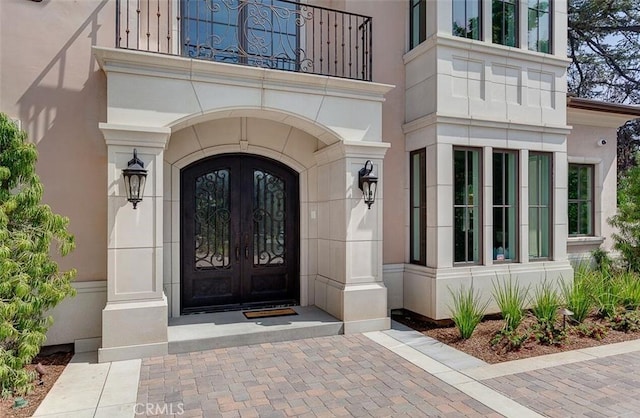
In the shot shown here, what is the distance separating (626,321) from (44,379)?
7.83 metres

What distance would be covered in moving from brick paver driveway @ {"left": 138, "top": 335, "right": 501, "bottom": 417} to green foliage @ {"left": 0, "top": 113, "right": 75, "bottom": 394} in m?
1.18

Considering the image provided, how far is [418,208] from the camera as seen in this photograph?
7016 mm

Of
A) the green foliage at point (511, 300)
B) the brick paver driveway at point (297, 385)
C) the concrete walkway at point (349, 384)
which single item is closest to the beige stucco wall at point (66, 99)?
the concrete walkway at point (349, 384)

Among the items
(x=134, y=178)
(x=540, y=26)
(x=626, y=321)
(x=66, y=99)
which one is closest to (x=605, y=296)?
(x=626, y=321)

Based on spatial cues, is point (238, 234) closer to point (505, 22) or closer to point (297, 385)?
point (297, 385)

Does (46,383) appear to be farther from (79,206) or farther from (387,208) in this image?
(387,208)

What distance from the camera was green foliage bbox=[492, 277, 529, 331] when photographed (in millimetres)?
5641

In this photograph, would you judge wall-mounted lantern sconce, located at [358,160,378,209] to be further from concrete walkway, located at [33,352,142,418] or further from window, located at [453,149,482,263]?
concrete walkway, located at [33,352,142,418]

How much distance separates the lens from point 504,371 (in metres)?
4.67

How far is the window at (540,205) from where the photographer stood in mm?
7238

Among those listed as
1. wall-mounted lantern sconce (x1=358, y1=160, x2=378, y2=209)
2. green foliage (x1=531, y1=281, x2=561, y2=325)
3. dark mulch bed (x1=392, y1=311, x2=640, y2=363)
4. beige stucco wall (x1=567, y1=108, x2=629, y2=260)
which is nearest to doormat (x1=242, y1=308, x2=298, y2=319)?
dark mulch bed (x1=392, y1=311, x2=640, y2=363)

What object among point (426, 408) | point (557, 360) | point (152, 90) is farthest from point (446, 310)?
point (152, 90)

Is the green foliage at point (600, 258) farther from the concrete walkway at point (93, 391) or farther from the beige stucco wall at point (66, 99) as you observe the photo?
the beige stucco wall at point (66, 99)

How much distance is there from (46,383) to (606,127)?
37.2 feet
